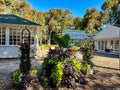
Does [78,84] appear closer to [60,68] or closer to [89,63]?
[60,68]

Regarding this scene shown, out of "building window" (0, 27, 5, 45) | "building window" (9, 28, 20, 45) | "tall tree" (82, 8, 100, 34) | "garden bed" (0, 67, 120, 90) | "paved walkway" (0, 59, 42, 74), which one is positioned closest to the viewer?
"garden bed" (0, 67, 120, 90)

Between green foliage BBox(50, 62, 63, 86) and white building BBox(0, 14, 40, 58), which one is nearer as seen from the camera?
green foliage BBox(50, 62, 63, 86)

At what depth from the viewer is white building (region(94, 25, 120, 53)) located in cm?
3182

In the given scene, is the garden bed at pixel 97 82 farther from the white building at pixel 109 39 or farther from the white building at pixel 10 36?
the white building at pixel 109 39

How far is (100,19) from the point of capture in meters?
54.3

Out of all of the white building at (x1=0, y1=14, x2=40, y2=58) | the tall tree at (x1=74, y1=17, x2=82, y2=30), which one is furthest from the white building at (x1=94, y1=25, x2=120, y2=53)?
the tall tree at (x1=74, y1=17, x2=82, y2=30)

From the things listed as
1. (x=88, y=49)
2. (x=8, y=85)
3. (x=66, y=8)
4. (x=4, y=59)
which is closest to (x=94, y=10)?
(x=66, y=8)

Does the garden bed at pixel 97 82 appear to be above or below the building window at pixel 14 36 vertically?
below

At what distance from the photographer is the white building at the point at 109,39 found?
31823 millimetres

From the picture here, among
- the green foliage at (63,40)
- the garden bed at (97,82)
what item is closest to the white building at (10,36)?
the garden bed at (97,82)

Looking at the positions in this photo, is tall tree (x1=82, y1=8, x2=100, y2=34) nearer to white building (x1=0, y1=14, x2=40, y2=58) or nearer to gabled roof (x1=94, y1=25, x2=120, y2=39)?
gabled roof (x1=94, y1=25, x2=120, y2=39)

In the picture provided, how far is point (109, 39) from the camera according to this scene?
34406 millimetres

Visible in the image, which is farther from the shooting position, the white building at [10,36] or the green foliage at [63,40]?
the white building at [10,36]

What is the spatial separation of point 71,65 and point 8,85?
2871 millimetres
